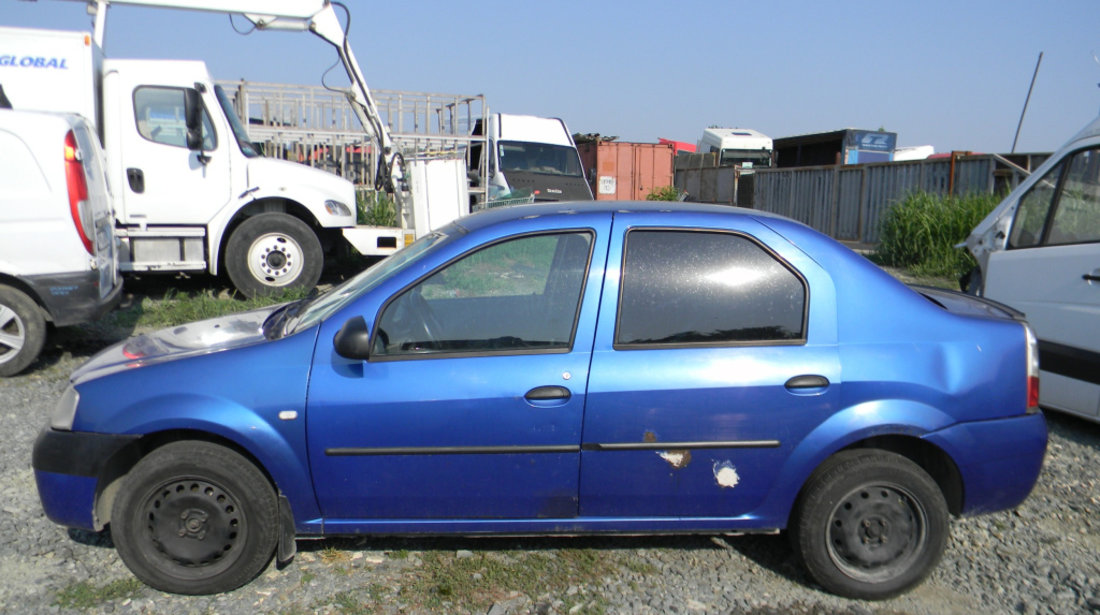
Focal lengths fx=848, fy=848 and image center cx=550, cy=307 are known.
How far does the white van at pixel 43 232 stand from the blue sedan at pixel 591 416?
343 centimetres

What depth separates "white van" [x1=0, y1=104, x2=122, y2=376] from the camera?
6.23 m

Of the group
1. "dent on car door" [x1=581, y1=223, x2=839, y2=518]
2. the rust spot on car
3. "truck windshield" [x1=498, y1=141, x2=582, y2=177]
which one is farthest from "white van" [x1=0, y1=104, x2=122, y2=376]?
"truck windshield" [x1=498, y1=141, x2=582, y2=177]

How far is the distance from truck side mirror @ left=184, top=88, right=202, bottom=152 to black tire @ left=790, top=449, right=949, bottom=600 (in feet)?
25.7

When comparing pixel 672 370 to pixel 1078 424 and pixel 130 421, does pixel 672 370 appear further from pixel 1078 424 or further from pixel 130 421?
pixel 1078 424

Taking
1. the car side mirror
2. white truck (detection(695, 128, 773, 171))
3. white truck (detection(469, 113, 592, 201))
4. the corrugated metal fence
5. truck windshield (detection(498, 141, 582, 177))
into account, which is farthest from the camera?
white truck (detection(695, 128, 773, 171))

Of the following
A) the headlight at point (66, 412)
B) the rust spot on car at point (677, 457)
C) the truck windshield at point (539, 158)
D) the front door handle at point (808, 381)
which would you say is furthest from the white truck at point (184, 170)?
the front door handle at point (808, 381)

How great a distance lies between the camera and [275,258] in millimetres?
9703

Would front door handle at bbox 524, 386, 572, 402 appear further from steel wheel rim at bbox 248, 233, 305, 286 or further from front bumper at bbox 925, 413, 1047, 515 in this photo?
steel wheel rim at bbox 248, 233, 305, 286

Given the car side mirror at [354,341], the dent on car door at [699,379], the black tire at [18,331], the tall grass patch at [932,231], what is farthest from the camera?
the tall grass patch at [932,231]

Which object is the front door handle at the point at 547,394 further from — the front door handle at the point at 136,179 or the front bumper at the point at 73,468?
the front door handle at the point at 136,179

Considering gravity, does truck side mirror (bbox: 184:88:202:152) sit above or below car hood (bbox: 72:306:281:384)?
above

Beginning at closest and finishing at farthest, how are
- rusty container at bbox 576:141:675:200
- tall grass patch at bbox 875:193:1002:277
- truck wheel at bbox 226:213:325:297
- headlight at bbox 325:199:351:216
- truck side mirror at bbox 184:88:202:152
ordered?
truck side mirror at bbox 184:88:202:152
truck wheel at bbox 226:213:325:297
headlight at bbox 325:199:351:216
tall grass patch at bbox 875:193:1002:277
rusty container at bbox 576:141:675:200

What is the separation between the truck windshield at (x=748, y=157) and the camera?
29.2 metres

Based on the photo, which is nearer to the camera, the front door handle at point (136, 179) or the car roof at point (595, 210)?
the car roof at point (595, 210)
